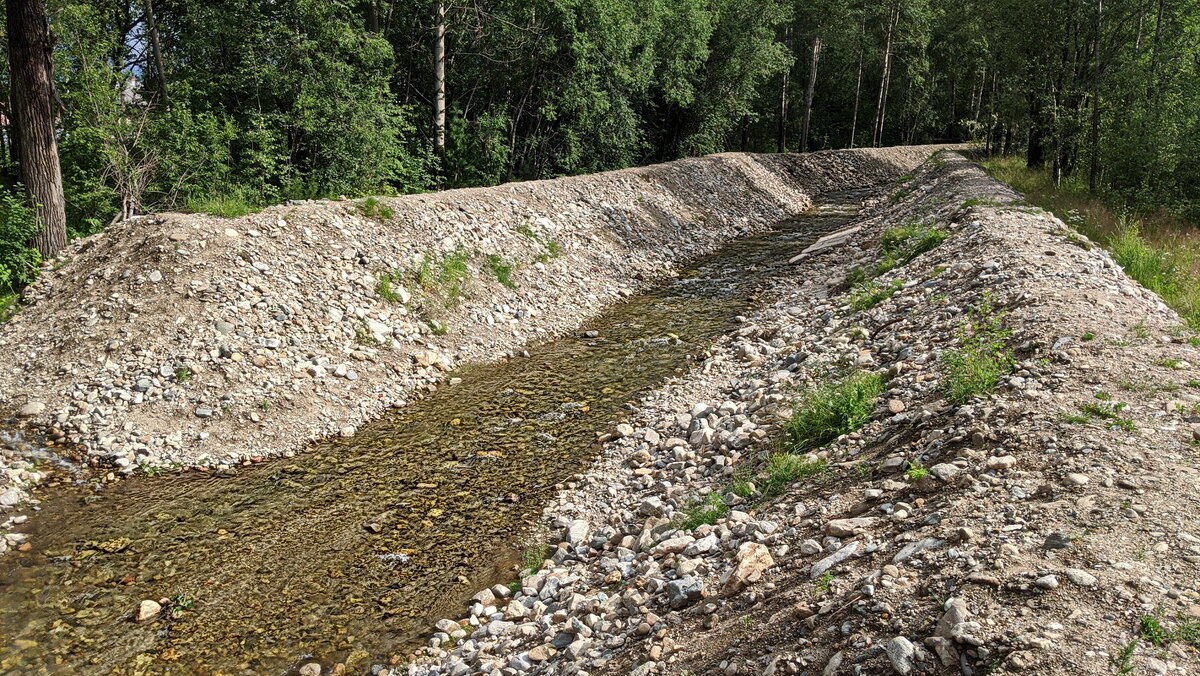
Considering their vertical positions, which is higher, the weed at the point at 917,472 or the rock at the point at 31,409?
the weed at the point at 917,472

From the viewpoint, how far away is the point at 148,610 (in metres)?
6.69

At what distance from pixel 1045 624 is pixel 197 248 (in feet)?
44.1

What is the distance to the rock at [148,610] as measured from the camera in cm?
661

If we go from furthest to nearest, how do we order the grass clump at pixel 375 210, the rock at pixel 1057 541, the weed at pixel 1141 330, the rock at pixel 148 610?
the grass clump at pixel 375 210 → the weed at pixel 1141 330 → the rock at pixel 148 610 → the rock at pixel 1057 541

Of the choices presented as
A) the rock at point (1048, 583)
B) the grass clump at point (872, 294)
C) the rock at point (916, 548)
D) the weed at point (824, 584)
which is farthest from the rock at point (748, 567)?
the grass clump at point (872, 294)

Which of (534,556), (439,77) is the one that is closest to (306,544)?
(534,556)

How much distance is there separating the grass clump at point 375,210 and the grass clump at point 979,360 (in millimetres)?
12136

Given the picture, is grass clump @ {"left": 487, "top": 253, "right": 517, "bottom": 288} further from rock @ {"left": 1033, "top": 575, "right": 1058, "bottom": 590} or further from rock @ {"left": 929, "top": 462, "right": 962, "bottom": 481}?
rock @ {"left": 1033, "top": 575, "right": 1058, "bottom": 590}

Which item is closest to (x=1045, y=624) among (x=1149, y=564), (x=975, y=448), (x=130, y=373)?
(x=1149, y=564)

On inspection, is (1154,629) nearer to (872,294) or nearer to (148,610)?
(148,610)

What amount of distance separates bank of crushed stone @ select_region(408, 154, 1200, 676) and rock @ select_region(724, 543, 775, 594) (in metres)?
0.03

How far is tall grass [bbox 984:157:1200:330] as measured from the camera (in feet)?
34.4

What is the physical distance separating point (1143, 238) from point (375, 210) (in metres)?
17.1

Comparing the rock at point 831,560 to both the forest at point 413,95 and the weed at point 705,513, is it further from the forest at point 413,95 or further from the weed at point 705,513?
the forest at point 413,95
